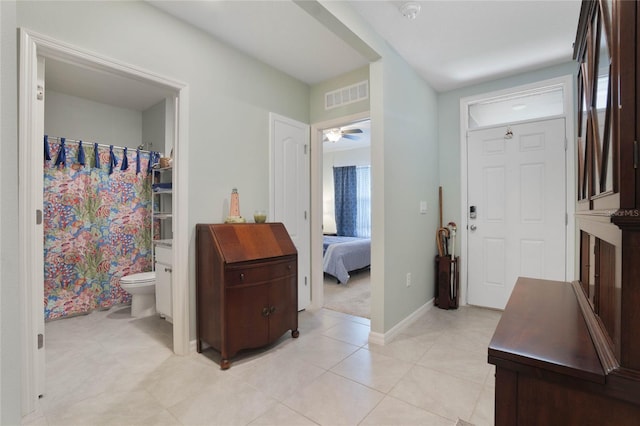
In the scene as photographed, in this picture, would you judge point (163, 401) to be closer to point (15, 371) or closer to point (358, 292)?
point (15, 371)

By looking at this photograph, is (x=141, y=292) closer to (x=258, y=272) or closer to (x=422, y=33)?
(x=258, y=272)

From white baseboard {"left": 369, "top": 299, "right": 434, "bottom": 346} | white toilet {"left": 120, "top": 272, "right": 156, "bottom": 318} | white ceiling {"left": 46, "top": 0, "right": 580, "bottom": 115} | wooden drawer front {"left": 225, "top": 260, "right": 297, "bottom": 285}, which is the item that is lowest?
white baseboard {"left": 369, "top": 299, "right": 434, "bottom": 346}

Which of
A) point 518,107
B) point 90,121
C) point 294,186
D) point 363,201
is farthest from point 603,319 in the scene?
point 363,201

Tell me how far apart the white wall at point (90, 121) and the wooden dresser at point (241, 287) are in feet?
8.03

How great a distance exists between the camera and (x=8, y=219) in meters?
0.67

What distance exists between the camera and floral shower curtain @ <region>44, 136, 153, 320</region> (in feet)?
10.7

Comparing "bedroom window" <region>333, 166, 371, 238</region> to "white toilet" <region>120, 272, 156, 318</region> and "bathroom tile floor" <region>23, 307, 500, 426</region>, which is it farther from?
"white toilet" <region>120, 272, 156, 318</region>

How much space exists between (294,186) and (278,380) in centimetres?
193

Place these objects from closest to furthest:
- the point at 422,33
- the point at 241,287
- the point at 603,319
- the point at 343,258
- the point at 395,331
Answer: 1. the point at 603,319
2. the point at 241,287
3. the point at 422,33
4. the point at 395,331
5. the point at 343,258

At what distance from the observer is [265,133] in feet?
9.84

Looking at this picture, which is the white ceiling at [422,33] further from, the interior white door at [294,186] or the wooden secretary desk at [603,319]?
the wooden secretary desk at [603,319]

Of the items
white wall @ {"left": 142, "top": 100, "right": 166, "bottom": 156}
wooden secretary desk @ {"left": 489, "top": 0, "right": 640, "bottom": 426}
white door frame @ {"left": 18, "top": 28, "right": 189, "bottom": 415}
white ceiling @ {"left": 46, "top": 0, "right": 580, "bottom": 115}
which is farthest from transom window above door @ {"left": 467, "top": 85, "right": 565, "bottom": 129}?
white wall @ {"left": 142, "top": 100, "right": 166, "bottom": 156}

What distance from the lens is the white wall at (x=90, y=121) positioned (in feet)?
11.9

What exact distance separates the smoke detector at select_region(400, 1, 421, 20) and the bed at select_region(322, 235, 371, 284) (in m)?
3.28
